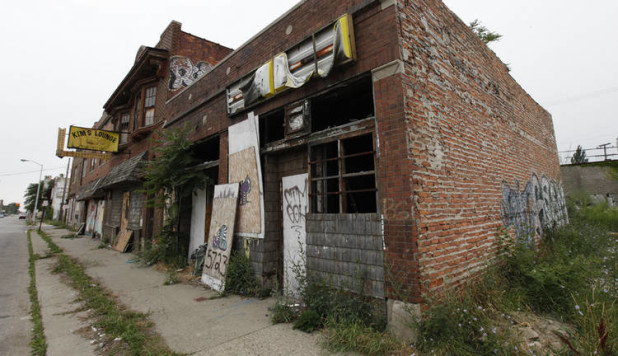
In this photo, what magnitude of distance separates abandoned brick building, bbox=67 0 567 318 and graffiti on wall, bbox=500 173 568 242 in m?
0.09

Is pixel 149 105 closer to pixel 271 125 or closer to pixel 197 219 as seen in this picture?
pixel 197 219

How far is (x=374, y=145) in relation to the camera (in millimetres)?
4031

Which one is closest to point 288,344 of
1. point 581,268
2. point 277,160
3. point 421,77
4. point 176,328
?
point 176,328

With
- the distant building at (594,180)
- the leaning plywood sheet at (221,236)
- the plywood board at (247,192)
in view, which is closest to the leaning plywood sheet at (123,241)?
the leaning plywood sheet at (221,236)

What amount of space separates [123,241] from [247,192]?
9752 mm

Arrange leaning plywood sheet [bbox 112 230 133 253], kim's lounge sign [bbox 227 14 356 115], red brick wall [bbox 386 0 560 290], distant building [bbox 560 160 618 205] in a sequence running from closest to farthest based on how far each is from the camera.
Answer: red brick wall [bbox 386 0 560 290]
kim's lounge sign [bbox 227 14 356 115]
leaning plywood sheet [bbox 112 230 133 253]
distant building [bbox 560 160 618 205]

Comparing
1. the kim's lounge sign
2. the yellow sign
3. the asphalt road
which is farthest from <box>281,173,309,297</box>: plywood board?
the yellow sign

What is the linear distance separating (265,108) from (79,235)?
21.9m

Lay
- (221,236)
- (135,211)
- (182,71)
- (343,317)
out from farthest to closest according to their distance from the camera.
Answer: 1. (135,211)
2. (182,71)
3. (221,236)
4. (343,317)

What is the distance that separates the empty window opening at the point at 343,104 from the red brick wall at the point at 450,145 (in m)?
1.02

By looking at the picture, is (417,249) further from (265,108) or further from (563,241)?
(563,241)

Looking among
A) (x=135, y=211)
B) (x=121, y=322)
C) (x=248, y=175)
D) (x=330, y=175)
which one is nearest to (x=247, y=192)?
(x=248, y=175)

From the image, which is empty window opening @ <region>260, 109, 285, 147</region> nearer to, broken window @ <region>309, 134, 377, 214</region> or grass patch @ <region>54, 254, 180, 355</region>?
broken window @ <region>309, 134, 377, 214</region>

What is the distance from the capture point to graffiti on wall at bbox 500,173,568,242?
617 cm
